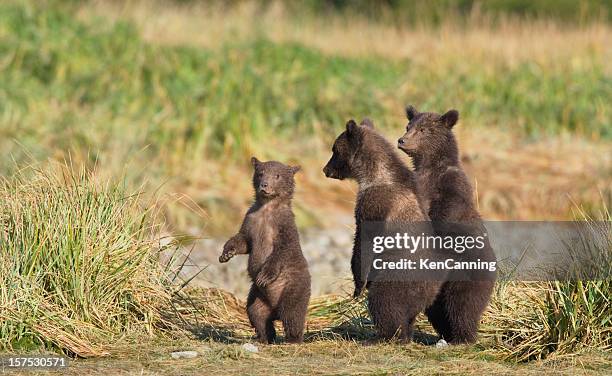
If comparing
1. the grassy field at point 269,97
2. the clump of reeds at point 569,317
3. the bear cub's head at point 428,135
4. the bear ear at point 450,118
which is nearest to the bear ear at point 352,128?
the bear cub's head at point 428,135

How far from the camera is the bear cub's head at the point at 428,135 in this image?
837cm

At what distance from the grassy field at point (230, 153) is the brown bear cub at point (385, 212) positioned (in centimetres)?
24

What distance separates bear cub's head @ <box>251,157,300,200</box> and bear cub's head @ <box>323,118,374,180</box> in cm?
30

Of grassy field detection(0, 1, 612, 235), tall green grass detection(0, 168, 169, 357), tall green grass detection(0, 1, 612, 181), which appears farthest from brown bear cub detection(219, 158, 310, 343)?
tall green grass detection(0, 1, 612, 181)

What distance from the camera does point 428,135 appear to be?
841 cm

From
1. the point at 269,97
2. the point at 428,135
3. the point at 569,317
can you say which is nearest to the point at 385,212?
the point at 428,135

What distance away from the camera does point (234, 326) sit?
9258mm

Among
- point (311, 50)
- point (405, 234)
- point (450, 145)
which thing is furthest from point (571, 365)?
point (311, 50)

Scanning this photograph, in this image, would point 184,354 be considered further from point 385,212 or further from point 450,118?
point 450,118

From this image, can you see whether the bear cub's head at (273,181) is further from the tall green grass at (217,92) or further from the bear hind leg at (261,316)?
the tall green grass at (217,92)

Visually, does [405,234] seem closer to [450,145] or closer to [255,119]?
[450,145]

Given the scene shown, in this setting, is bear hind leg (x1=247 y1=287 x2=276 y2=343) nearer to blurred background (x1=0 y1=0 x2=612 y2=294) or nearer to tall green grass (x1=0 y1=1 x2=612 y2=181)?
blurred background (x1=0 y1=0 x2=612 y2=294)

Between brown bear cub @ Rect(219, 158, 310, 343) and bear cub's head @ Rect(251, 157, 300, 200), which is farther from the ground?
bear cub's head @ Rect(251, 157, 300, 200)

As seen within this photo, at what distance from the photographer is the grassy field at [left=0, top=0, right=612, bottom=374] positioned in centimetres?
760
